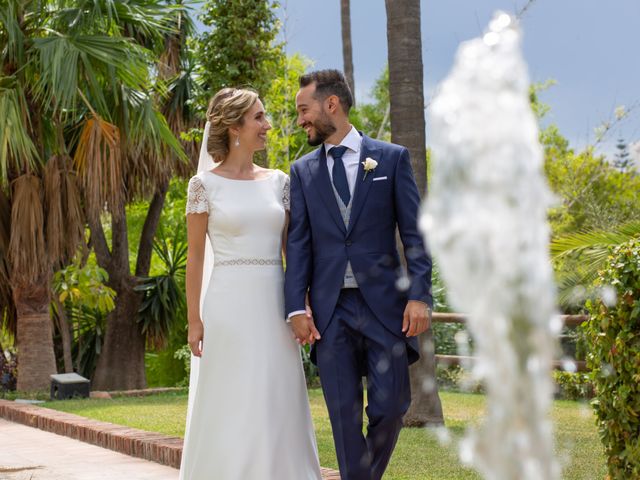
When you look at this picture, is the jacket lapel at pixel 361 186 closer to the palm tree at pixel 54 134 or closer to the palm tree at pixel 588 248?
the palm tree at pixel 588 248

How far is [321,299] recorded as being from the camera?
418 centimetres

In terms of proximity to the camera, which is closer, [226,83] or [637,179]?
[226,83]

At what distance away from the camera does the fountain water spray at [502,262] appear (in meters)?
1.07

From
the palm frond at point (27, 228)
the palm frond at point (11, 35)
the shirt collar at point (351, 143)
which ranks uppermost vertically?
the palm frond at point (11, 35)

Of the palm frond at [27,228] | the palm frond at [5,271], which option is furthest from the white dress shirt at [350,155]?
the palm frond at [5,271]

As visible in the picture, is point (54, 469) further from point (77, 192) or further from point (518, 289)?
point (77, 192)

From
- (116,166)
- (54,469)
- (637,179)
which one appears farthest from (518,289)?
(637,179)

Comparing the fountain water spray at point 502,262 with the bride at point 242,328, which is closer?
the fountain water spray at point 502,262

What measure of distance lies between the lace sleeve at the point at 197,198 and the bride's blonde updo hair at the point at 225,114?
20 centimetres

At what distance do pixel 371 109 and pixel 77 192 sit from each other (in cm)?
3877

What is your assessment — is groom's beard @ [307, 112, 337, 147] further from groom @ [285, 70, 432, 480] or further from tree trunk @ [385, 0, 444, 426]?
tree trunk @ [385, 0, 444, 426]

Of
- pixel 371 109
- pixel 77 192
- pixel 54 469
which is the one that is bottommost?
pixel 54 469

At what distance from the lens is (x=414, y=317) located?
4.09 meters

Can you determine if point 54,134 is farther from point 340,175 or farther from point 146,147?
point 340,175
